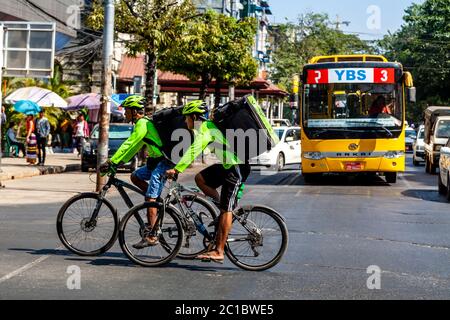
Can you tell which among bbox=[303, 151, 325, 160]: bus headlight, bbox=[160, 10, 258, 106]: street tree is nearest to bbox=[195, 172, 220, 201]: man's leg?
bbox=[303, 151, 325, 160]: bus headlight

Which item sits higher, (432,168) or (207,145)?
(207,145)

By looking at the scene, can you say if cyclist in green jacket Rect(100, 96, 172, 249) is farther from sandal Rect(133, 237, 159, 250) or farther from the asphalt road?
the asphalt road

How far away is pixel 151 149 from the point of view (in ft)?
33.7

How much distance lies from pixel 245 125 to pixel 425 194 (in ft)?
45.5

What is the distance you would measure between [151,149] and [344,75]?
1501 cm

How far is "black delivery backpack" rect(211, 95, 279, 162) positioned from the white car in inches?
942

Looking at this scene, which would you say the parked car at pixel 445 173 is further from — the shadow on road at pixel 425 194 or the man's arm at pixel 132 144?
the man's arm at pixel 132 144

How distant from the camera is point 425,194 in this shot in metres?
22.6

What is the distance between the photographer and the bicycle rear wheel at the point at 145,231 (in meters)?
9.86

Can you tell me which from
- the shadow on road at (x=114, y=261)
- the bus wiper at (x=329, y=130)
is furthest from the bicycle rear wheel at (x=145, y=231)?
the bus wiper at (x=329, y=130)

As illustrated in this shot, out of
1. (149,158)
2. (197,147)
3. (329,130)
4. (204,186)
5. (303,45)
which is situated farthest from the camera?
(303,45)

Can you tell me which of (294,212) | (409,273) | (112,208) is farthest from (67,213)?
(294,212)

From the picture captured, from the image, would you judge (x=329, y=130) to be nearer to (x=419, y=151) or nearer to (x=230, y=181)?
(x=230, y=181)

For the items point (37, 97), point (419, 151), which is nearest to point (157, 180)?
point (37, 97)
